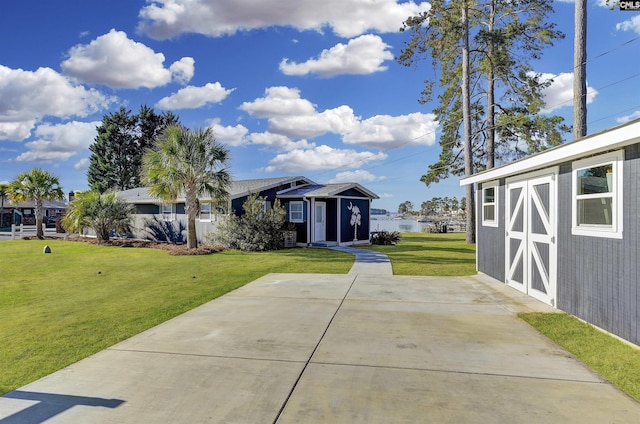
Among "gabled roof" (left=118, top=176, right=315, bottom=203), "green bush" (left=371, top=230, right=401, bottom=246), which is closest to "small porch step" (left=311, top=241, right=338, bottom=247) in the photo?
"green bush" (left=371, top=230, right=401, bottom=246)

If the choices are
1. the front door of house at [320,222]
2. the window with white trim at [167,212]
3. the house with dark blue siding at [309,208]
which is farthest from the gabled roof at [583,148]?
the window with white trim at [167,212]

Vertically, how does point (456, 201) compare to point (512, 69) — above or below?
below

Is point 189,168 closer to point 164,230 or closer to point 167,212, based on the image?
point 167,212

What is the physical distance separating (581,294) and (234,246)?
14.1 metres

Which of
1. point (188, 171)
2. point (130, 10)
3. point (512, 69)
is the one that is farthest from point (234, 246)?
point (512, 69)

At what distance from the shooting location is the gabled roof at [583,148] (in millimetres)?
4406

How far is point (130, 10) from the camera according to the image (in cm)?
1422

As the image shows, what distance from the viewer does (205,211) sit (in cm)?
2036

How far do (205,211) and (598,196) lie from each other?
17931mm

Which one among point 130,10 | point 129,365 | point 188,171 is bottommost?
point 129,365

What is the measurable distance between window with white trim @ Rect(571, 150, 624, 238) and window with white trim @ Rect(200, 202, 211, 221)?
1694 cm

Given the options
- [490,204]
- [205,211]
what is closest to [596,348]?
[490,204]

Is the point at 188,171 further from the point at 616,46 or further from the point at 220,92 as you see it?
the point at 616,46

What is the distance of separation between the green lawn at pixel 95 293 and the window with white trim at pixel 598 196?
631 cm
